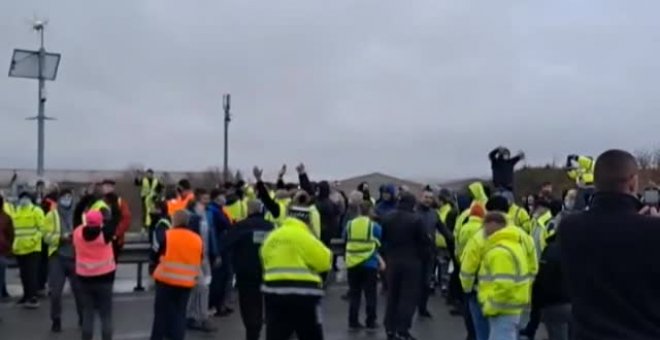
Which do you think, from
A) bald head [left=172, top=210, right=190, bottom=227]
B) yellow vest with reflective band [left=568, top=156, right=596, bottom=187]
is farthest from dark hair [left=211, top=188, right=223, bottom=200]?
yellow vest with reflective band [left=568, top=156, right=596, bottom=187]

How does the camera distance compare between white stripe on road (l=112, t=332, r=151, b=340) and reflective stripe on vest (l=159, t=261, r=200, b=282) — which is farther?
white stripe on road (l=112, t=332, r=151, b=340)

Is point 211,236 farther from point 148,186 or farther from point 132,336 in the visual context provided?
point 148,186

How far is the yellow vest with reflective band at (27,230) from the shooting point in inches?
733

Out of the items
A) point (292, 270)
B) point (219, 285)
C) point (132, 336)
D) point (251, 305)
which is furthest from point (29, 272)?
point (292, 270)

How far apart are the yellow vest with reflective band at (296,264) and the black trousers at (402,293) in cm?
507

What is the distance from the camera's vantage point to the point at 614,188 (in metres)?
5.29

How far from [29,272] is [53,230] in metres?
2.49

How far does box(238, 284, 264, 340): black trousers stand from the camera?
45.5 feet

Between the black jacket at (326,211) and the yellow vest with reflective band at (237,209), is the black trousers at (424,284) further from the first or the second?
the yellow vest with reflective band at (237,209)

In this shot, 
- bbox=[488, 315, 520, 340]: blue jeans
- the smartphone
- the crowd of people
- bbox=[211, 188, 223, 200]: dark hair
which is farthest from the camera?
bbox=[211, 188, 223, 200]: dark hair

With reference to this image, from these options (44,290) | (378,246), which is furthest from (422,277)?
(44,290)

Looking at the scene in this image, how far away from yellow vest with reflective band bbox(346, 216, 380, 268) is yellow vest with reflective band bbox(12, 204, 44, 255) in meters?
5.43

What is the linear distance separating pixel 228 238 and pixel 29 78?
1155cm

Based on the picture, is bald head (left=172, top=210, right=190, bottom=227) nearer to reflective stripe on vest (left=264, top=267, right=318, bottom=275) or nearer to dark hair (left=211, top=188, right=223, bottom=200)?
reflective stripe on vest (left=264, top=267, right=318, bottom=275)
